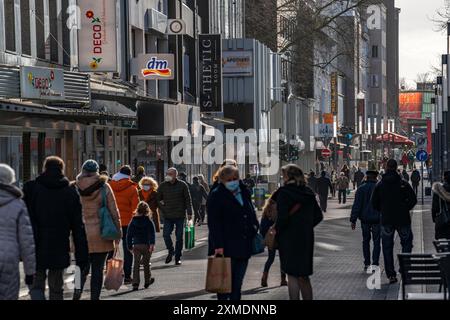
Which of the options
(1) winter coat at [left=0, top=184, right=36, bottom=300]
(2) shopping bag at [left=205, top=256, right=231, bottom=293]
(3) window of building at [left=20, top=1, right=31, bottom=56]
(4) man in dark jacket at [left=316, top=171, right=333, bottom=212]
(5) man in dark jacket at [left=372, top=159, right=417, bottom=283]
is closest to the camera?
(1) winter coat at [left=0, top=184, right=36, bottom=300]

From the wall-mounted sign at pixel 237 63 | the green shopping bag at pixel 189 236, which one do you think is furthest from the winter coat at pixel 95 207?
the wall-mounted sign at pixel 237 63

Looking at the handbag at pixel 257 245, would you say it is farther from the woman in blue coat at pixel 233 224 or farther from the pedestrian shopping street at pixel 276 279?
the pedestrian shopping street at pixel 276 279

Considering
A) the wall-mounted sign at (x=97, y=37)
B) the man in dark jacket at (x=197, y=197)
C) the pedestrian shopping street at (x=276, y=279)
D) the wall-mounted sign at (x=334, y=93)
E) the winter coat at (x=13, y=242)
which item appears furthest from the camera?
the wall-mounted sign at (x=334, y=93)

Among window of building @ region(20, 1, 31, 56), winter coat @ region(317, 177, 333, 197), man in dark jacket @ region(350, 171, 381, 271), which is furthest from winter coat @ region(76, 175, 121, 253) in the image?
winter coat @ region(317, 177, 333, 197)

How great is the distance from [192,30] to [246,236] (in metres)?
43.5

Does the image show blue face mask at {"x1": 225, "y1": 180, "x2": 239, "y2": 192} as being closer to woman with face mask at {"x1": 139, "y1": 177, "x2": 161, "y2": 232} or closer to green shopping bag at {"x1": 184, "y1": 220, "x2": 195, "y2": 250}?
woman with face mask at {"x1": 139, "y1": 177, "x2": 161, "y2": 232}

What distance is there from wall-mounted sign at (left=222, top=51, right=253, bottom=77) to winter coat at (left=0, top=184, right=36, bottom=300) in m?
55.8

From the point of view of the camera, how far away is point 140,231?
743 inches

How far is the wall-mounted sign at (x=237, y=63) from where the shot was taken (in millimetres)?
67500

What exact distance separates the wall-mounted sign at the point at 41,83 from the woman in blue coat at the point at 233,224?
14.9 m

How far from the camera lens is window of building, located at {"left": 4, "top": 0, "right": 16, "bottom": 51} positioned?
30.3 meters

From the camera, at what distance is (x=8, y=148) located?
101 ft

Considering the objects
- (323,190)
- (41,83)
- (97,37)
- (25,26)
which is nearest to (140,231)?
(41,83)

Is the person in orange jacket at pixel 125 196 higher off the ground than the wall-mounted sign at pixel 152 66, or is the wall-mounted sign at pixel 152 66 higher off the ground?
the wall-mounted sign at pixel 152 66
